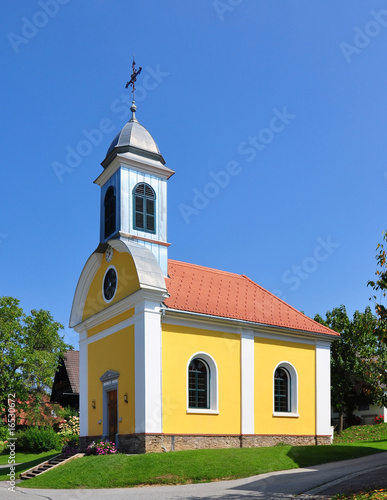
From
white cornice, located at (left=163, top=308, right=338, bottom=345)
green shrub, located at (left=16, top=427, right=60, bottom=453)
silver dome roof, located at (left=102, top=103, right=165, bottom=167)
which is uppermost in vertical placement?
silver dome roof, located at (left=102, top=103, right=165, bottom=167)

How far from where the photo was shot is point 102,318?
76.4 ft

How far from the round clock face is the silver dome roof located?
4.88 m

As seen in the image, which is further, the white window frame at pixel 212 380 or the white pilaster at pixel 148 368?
the white window frame at pixel 212 380

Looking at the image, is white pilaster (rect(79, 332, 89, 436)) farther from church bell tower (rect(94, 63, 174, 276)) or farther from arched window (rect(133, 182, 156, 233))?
arched window (rect(133, 182, 156, 233))

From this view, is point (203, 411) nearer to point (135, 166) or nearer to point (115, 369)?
point (115, 369)

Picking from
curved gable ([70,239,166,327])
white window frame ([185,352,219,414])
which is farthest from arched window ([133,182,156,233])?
white window frame ([185,352,219,414])

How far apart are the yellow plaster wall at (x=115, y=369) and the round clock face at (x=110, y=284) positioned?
167 centimetres

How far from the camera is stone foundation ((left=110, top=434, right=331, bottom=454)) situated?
19016 mm

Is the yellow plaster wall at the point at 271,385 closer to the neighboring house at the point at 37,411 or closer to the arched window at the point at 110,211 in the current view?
the arched window at the point at 110,211

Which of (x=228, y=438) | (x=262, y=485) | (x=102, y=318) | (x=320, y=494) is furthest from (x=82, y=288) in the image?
(x=320, y=494)

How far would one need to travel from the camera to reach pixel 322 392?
2478cm

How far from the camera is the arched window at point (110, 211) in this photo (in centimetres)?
2369

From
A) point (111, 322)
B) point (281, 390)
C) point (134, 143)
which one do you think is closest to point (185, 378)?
point (111, 322)

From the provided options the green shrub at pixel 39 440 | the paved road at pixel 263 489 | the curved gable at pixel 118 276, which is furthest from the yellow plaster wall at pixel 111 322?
the green shrub at pixel 39 440
